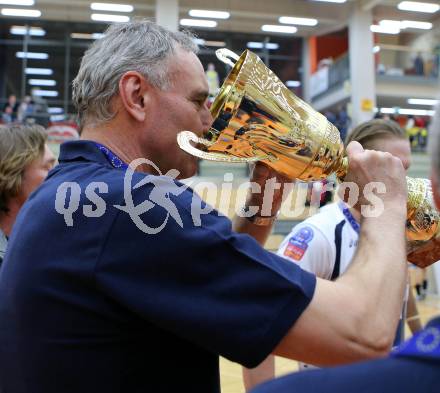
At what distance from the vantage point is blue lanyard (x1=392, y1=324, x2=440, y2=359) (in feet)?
1.59

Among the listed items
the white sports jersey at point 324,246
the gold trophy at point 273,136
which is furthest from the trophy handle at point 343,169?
the white sports jersey at point 324,246

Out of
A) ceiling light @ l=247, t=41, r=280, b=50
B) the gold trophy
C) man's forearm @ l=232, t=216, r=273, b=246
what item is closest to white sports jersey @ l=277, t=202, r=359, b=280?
man's forearm @ l=232, t=216, r=273, b=246

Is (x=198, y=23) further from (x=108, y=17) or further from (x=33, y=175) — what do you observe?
(x=33, y=175)

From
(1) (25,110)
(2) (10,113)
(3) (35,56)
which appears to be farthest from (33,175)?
(3) (35,56)

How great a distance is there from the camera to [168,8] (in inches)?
575

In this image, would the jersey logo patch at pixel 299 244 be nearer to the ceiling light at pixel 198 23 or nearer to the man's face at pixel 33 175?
the man's face at pixel 33 175

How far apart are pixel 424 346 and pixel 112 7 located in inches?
631

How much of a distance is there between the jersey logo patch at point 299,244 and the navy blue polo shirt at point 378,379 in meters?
1.33

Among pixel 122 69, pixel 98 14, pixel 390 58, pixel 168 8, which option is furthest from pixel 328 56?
pixel 122 69

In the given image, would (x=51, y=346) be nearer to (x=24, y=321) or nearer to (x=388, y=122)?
(x=24, y=321)

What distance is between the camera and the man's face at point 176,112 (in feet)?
3.55

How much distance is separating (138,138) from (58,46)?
17572 mm

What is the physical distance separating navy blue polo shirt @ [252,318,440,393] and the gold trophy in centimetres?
65

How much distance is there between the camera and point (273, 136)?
1.15 metres
